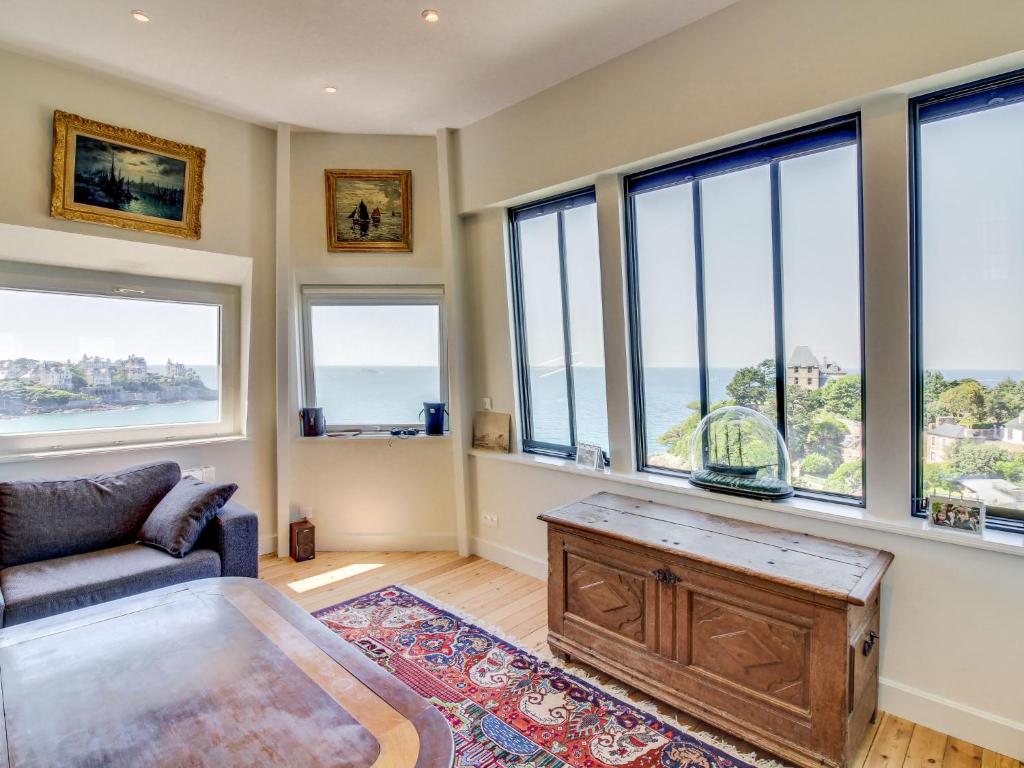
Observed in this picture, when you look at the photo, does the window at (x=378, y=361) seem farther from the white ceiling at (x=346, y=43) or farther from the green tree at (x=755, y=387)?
the green tree at (x=755, y=387)

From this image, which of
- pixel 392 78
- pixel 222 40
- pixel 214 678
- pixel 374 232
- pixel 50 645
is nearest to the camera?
pixel 214 678

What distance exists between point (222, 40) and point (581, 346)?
101 inches

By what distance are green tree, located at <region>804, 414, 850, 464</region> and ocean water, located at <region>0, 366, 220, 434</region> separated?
3.91 m

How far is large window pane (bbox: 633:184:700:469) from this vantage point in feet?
9.39

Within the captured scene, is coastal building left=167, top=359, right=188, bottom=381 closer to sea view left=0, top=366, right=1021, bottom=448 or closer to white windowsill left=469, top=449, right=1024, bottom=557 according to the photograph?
sea view left=0, top=366, right=1021, bottom=448

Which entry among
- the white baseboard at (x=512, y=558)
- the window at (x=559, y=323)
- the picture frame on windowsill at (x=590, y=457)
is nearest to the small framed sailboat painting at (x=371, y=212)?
the window at (x=559, y=323)

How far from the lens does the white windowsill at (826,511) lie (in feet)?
6.24

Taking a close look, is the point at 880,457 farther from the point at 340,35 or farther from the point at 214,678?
the point at 340,35

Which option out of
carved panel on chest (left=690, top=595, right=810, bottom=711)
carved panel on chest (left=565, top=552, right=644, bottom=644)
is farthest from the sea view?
carved panel on chest (left=690, top=595, right=810, bottom=711)

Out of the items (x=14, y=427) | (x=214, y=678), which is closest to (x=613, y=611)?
(x=214, y=678)

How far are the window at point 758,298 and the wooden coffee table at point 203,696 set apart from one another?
206 centimetres

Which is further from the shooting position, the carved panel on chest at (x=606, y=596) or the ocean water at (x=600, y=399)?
the ocean water at (x=600, y=399)

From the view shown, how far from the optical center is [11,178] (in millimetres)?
2834

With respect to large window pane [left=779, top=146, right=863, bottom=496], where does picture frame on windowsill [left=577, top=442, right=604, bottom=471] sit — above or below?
below
